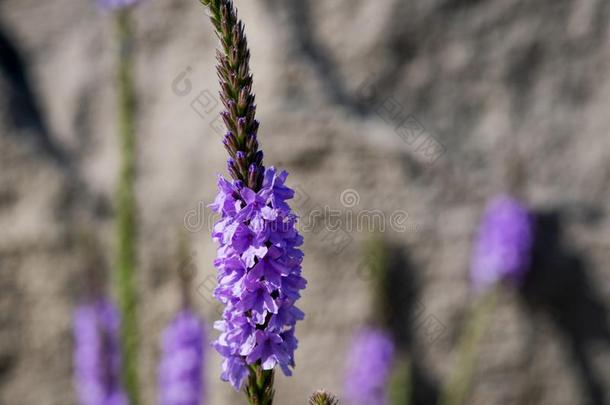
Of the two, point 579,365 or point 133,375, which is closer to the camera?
point 133,375

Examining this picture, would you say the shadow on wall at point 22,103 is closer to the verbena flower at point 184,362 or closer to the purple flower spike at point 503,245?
the verbena flower at point 184,362

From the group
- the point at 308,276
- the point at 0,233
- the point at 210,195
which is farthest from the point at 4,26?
the point at 308,276

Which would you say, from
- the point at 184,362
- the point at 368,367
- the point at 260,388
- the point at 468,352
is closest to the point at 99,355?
the point at 184,362

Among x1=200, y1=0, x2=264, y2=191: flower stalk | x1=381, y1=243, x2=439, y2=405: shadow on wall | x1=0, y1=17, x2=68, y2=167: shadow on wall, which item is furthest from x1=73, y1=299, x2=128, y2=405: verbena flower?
x1=200, y1=0, x2=264, y2=191: flower stalk

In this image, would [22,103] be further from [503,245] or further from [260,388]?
[260,388]

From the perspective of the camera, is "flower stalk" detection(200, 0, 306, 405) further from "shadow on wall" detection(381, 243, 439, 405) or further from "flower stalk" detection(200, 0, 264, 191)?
"shadow on wall" detection(381, 243, 439, 405)

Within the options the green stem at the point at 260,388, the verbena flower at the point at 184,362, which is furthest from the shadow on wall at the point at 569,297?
the green stem at the point at 260,388

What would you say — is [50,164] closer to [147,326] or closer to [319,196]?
[147,326]
